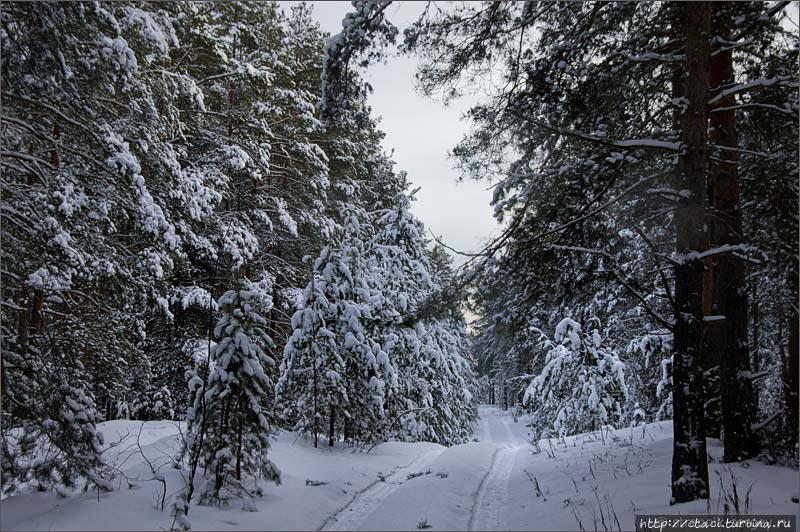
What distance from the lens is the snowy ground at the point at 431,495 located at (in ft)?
18.5

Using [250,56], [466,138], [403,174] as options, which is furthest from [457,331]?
[466,138]

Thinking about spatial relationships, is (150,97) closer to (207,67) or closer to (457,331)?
(207,67)

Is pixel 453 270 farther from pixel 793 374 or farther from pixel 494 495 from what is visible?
pixel 793 374

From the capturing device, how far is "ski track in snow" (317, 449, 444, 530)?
20.0ft

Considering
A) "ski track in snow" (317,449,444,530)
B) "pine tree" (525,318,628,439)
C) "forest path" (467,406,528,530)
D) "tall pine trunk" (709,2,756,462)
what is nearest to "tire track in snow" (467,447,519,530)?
"forest path" (467,406,528,530)

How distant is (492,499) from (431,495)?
1165 millimetres

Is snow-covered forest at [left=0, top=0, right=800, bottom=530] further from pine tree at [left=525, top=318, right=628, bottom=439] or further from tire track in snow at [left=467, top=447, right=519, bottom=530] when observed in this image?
pine tree at [left=525, top=318, right=628, bottom=439]

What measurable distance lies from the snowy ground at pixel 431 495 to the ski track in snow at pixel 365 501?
0.06 ft

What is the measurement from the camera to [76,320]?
9617mm

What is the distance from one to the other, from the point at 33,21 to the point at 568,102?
7.60m

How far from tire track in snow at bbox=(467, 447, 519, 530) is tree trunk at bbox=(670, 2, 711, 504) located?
2322 millimetres

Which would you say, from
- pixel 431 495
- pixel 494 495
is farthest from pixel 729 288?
pixel 431 495

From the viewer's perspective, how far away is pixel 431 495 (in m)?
7.29

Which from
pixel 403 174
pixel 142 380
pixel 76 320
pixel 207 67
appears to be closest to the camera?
pixel 76 320
